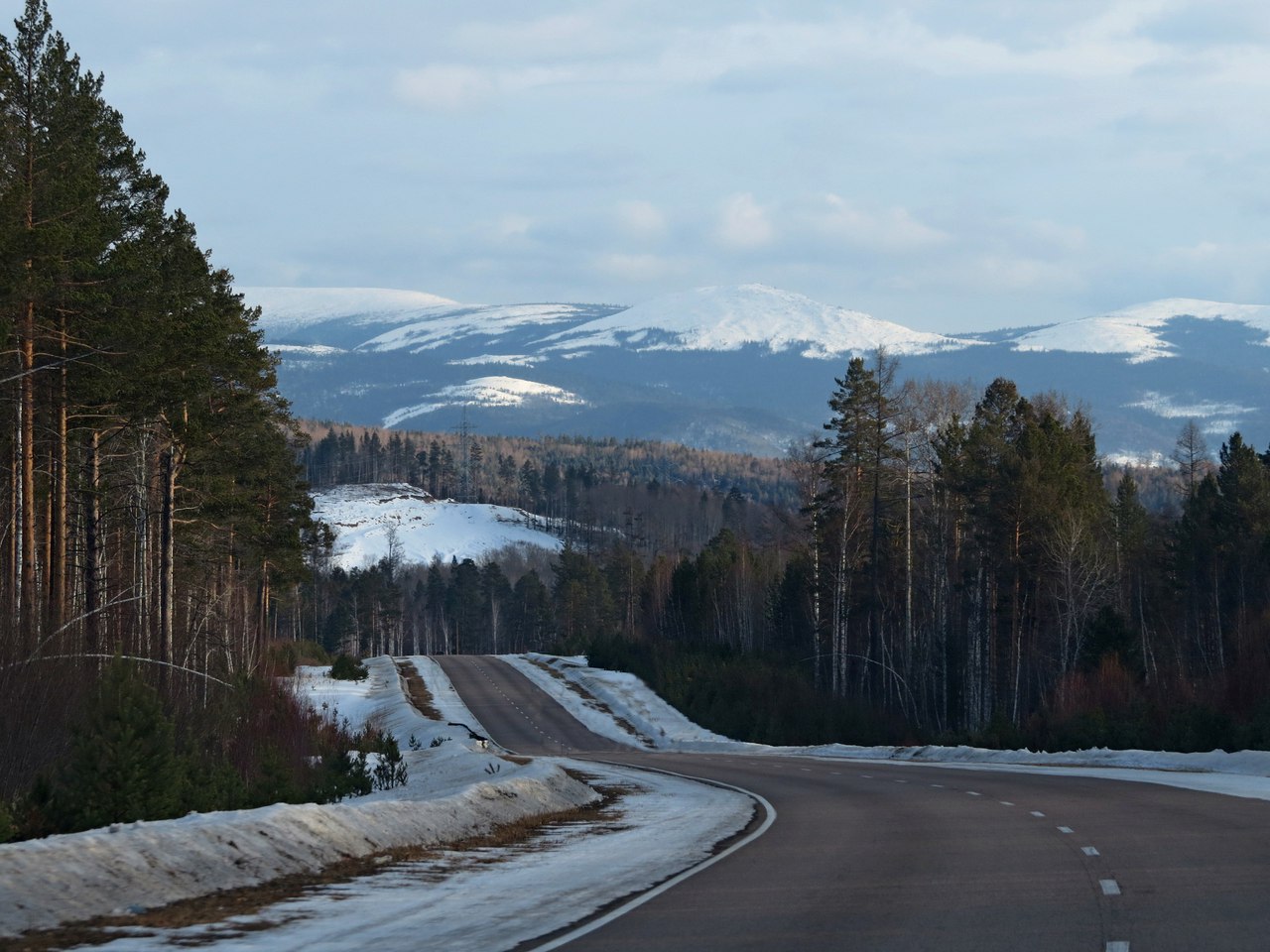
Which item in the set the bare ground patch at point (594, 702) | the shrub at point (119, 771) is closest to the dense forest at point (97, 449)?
the shrub at point (119, 771)

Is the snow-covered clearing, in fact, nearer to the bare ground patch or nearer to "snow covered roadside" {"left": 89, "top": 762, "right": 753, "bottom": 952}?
"snow covered roadside" {"left": 89, "top": 762, "right": 753, "bottom": 952}

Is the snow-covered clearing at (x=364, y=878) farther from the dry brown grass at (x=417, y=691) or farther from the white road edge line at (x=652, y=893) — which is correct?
the dry brown grass at (x=417, y=691)

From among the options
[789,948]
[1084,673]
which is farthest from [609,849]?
[1084,673]

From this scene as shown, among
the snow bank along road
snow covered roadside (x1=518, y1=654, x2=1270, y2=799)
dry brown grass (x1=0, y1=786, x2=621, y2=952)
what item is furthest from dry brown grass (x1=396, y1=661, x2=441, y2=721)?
dry brown grass (x1=0, y1=786, x2=621, y2=952)

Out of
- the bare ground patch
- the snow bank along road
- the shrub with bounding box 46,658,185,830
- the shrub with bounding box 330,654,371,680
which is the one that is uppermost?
the shrub with bounding box 46,658,185,830

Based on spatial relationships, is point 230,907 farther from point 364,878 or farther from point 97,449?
point 97,449

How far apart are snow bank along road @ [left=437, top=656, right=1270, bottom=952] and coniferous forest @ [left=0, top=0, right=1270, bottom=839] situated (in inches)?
249

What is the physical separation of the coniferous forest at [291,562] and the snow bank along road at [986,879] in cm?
633

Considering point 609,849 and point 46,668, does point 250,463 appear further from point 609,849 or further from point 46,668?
point 609,849

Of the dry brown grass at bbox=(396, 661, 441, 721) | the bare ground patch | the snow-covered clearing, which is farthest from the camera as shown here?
the dry brown grass at bbox=(396, 661, 441, 721)

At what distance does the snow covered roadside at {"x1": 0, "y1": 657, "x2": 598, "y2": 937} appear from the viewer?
1106cm

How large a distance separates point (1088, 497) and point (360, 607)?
105030 millimetres

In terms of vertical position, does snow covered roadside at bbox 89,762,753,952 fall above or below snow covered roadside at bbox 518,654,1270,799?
above

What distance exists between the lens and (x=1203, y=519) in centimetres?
8250
